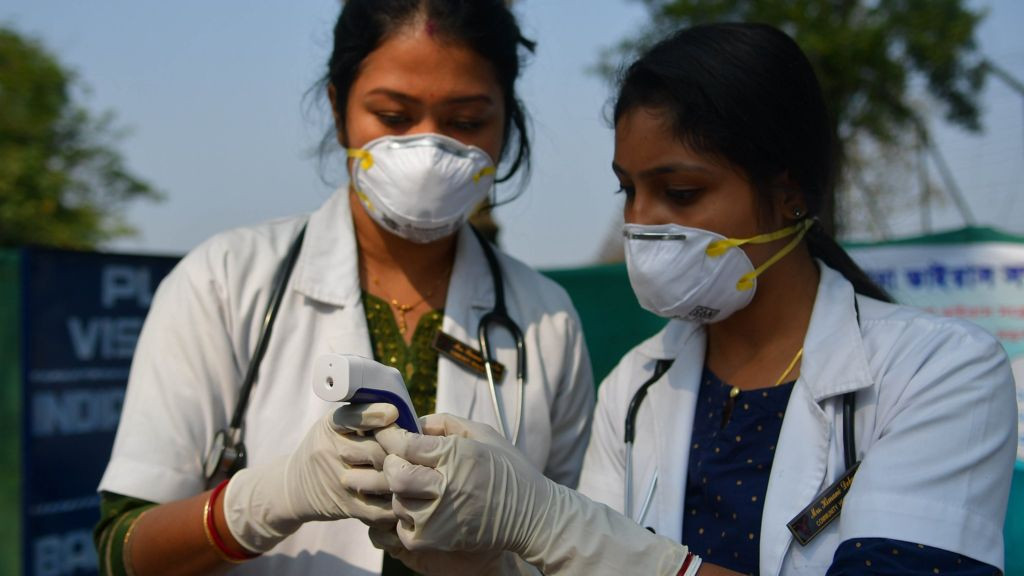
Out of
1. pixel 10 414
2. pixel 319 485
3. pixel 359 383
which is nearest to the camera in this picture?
pixel 359 383

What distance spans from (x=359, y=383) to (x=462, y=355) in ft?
2.60

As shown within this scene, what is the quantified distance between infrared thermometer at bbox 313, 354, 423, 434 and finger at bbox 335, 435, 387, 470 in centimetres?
6

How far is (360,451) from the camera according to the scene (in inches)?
63.2

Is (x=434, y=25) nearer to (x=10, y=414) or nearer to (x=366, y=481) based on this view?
(x=366, y=481)

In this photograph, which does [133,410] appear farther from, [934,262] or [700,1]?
[700,1]

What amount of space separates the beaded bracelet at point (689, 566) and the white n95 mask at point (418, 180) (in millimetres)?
1027

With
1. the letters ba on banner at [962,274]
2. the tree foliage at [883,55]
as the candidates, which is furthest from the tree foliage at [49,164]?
the letters ba on banner at [962,274]

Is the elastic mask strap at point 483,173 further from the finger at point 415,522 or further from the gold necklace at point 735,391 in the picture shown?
Answer: the finger at point 415,522

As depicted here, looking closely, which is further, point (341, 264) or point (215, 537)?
point (341, 264)

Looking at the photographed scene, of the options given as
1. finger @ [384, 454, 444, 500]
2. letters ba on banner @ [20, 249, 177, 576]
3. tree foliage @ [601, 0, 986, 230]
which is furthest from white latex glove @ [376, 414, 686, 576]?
tree foliage @ [601, 0, 986, 230]

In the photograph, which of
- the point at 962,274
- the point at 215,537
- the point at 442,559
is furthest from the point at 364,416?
the point at 962,274

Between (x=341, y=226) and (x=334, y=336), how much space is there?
33 centimetres

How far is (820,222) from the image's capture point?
2.15 m

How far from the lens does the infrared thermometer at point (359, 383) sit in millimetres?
1433
